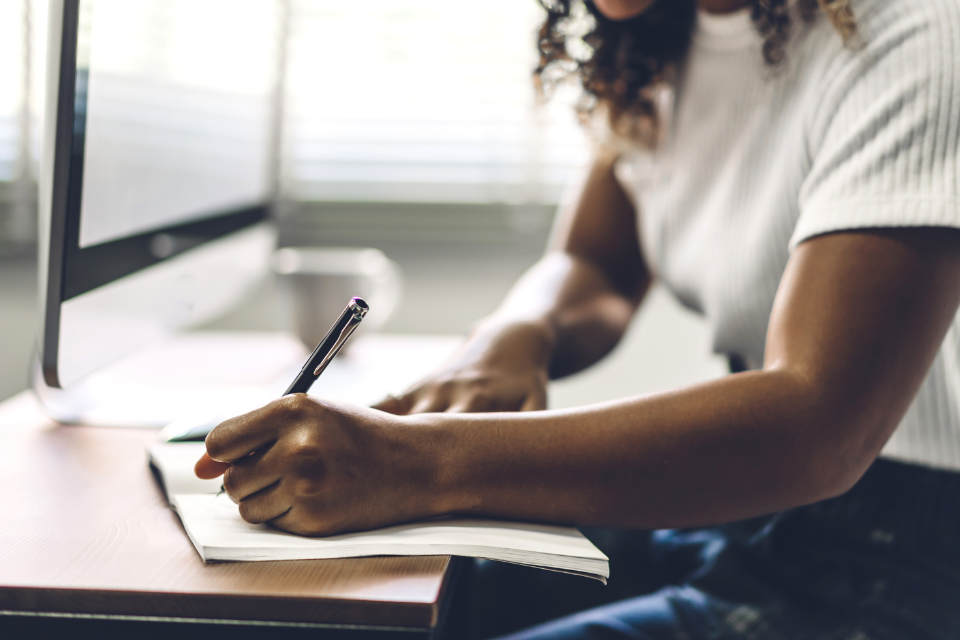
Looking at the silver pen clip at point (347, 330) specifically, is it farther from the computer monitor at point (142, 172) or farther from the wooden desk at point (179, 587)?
the computer monitor at point (142, 172)

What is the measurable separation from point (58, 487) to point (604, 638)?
0.41 metres

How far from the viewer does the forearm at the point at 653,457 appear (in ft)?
1.46

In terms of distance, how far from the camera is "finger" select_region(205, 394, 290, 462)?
1.37 feet

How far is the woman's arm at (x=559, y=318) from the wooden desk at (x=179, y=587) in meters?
0.18

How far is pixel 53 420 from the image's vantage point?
0.69 meters

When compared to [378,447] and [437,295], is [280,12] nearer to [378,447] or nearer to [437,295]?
[437,295]

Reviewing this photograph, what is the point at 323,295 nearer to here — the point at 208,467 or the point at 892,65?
the point at 208,467

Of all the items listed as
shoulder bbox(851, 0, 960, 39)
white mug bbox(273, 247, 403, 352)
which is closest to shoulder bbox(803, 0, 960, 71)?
shoulder bbox(851, 0, 960, 39)

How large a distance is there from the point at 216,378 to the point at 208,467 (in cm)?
50

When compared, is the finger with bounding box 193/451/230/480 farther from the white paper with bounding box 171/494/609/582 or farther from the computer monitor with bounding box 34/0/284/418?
the computer monitor with bounding box 34/0/284/418

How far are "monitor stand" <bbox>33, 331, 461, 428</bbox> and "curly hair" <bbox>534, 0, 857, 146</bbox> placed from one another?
40 cm

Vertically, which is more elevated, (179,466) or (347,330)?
(347,330)

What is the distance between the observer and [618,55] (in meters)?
0.96

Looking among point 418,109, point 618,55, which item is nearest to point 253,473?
point 618,55
